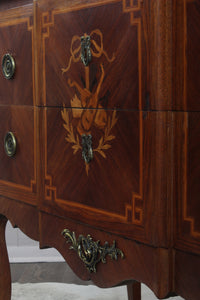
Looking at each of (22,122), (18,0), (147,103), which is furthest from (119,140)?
(18,0)

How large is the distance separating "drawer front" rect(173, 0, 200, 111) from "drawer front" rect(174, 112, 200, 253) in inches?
→ 0.9

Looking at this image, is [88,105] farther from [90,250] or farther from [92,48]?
[90,250]

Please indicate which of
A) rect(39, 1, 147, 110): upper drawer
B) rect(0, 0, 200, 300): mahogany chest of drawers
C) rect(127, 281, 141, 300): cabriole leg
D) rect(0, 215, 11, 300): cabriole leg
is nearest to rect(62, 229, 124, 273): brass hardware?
rect(0, 0, 200, 300): mahogany chest of drawers

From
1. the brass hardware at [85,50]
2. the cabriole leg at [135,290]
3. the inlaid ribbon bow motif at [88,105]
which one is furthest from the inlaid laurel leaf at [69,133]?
the cabriole leg at [135,290]

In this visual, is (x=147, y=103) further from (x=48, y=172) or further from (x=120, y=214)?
(x=48, y=172)

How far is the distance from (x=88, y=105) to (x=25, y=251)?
151cm

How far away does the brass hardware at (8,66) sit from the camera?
1.27m

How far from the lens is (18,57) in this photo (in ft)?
4.12

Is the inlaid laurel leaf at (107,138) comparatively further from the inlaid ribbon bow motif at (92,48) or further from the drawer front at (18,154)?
the drawer front at (18,154)

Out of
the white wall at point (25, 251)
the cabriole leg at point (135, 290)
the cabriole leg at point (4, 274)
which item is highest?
the cabriole leg at point (4, 274)

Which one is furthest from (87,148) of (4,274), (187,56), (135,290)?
(135,290)

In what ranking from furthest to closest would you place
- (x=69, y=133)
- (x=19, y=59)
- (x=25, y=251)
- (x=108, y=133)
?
(x=25, y=251)
(x=19, y=59)
(x=69, y=133)
(x=108, y=133)

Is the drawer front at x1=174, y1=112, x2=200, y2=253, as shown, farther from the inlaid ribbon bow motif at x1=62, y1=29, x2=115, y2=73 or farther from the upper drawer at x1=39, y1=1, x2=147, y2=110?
the inlaid ribbon bow motif at x1=62, y1=29, x2=115, y2=73

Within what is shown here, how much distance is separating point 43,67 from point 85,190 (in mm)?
287
